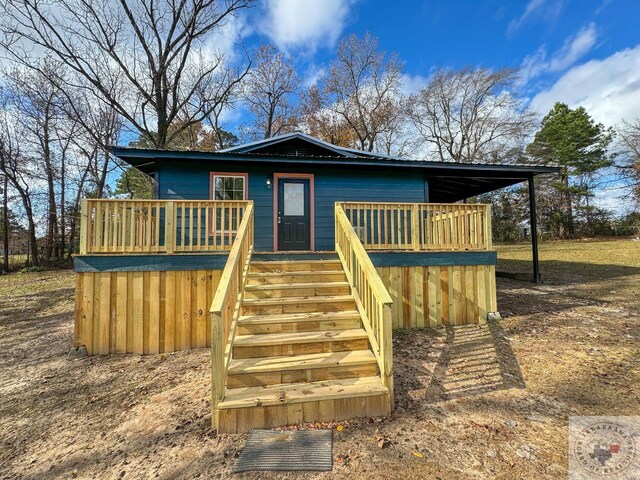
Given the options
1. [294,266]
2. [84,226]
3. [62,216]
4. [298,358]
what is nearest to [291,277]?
[294,266]

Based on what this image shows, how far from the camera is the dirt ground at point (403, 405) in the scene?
2242 millimetres

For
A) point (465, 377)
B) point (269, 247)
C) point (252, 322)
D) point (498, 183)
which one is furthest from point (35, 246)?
point (498, 183)

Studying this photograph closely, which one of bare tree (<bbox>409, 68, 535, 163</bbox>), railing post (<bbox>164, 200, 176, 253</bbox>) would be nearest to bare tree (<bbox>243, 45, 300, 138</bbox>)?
bare tree (<bbox>409, 68, 535, 163</bbox>)

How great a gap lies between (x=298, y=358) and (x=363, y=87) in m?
22.8

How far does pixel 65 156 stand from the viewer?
57.3 feet

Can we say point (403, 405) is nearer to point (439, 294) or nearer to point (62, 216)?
point (439, 294)

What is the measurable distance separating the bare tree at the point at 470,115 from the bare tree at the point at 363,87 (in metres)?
3.10

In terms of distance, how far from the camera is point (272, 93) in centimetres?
2027

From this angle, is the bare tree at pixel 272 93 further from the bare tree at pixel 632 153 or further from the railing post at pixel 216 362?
the bare tree at pixel 632 153

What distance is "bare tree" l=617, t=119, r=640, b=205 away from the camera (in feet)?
69.9

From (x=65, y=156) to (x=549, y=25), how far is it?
83.2 feet

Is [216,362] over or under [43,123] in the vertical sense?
under

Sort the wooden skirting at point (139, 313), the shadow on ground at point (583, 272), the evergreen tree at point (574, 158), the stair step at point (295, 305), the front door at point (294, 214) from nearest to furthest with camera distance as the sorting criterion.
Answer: the stair step at point (295, 305) < the wooden skirting at point (139, 313) < the front door at point (294, 214) < the shadow on ground at point (583, 272) < the evergreen tree at point (574, 158)

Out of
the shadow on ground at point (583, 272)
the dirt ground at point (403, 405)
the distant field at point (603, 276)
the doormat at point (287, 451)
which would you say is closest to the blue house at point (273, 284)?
the doormat at point (287, 451)
